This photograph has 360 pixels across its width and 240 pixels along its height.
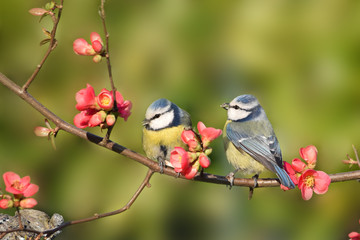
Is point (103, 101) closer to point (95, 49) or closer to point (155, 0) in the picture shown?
point (95, 49)

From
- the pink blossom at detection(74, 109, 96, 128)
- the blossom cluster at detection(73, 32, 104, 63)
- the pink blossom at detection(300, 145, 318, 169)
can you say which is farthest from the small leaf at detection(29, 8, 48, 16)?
the pink blossom at detection(300, 145, 318, 169)

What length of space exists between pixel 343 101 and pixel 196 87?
26.5 inches

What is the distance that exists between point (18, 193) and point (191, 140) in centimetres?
33

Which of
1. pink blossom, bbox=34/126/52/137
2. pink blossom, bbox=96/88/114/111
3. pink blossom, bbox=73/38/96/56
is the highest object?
pink blossom, bbox=73/38/96/56

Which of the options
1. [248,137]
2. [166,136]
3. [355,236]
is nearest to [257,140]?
[248,137]

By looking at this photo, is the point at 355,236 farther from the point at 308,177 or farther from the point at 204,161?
the point at 204,161

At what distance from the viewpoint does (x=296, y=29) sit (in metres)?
2.51

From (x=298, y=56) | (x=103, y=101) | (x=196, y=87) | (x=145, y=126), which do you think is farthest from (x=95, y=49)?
(x=298, y=56)

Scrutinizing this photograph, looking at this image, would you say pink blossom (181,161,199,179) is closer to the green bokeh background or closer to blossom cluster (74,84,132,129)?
blossom cluster (74,84,132,129)

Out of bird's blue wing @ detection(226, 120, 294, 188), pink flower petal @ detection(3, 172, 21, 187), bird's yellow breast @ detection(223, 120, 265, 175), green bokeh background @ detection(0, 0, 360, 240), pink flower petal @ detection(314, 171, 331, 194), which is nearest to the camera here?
pink flower petal @ detection(3, 172, 21, 187)

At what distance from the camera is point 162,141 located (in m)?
1.70

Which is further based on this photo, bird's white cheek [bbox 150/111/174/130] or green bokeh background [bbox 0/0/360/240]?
green bokeh background [bbox 0/0/360/240]

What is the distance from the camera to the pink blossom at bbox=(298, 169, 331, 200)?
1085 mm

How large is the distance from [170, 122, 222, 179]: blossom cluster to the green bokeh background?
1.18 metres
